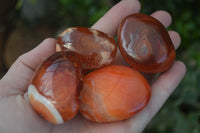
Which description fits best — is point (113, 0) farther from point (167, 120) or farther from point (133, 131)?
point (133, 131)

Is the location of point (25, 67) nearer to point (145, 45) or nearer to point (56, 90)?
point (56, 90)

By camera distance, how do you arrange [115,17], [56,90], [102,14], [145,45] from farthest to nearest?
[102,14] < [115,17] < [145,45] < [56,90]

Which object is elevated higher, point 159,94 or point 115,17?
point 115,17

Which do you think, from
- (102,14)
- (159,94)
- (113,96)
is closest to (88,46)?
(113,96)

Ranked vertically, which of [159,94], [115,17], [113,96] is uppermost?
[115,17]

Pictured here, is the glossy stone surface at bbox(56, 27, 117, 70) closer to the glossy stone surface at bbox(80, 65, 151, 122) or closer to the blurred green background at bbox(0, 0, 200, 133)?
the glossy stone surface at bbox(80, 65, 151, 122)

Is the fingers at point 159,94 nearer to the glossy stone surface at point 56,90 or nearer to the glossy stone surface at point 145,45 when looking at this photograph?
the glossy stone surface at point 145,45
